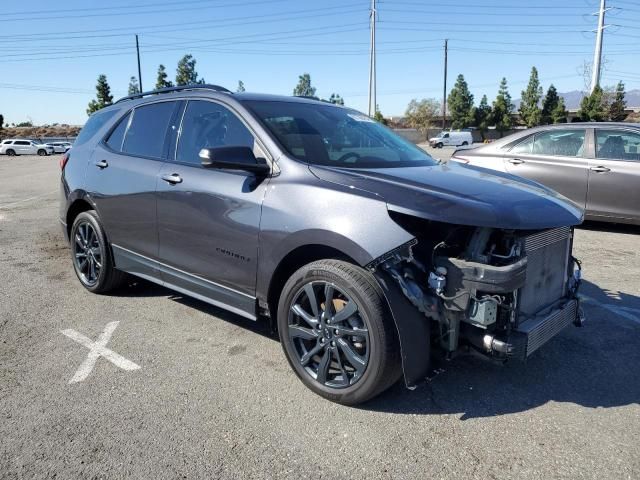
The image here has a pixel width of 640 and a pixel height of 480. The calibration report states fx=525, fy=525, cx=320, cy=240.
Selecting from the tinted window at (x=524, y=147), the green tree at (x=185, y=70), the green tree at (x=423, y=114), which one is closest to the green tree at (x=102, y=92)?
the green tree at (x=185, y=70)

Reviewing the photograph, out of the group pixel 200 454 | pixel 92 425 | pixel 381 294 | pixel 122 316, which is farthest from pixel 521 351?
pixel 122 316

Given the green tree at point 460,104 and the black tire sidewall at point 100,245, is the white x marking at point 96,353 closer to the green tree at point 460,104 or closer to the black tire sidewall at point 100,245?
the black tire sidewall at point 100,245

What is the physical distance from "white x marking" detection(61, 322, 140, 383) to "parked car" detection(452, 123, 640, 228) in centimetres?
499

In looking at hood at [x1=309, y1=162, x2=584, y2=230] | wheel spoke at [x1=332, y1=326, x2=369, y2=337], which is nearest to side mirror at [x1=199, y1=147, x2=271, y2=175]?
hood at [x1=309, y1=162, x2=584, y2=230]

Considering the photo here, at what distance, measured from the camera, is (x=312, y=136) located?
3.68 metres

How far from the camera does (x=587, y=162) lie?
7.59 m

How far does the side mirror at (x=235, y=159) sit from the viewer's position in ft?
10.5

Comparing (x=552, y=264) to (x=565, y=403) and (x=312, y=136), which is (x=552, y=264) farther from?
(x=312, y=136)

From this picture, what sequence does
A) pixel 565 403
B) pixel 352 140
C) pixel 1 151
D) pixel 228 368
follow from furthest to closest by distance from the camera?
pixel 1 151
pixel 352 140
pixel 228 368
pixel 565 403

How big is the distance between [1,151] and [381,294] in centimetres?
5889

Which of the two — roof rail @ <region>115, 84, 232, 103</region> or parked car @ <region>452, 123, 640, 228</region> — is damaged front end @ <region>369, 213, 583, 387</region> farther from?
parked car @ <region>452, 123, 640, 228</region>

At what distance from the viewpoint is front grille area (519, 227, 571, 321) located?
2.98m

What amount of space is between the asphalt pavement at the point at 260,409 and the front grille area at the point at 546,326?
395 mm

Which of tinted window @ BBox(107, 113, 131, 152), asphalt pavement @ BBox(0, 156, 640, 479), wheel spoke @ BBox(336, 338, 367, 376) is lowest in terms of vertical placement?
asphalt pavement @ BBox(0, 156, 640, 479)
